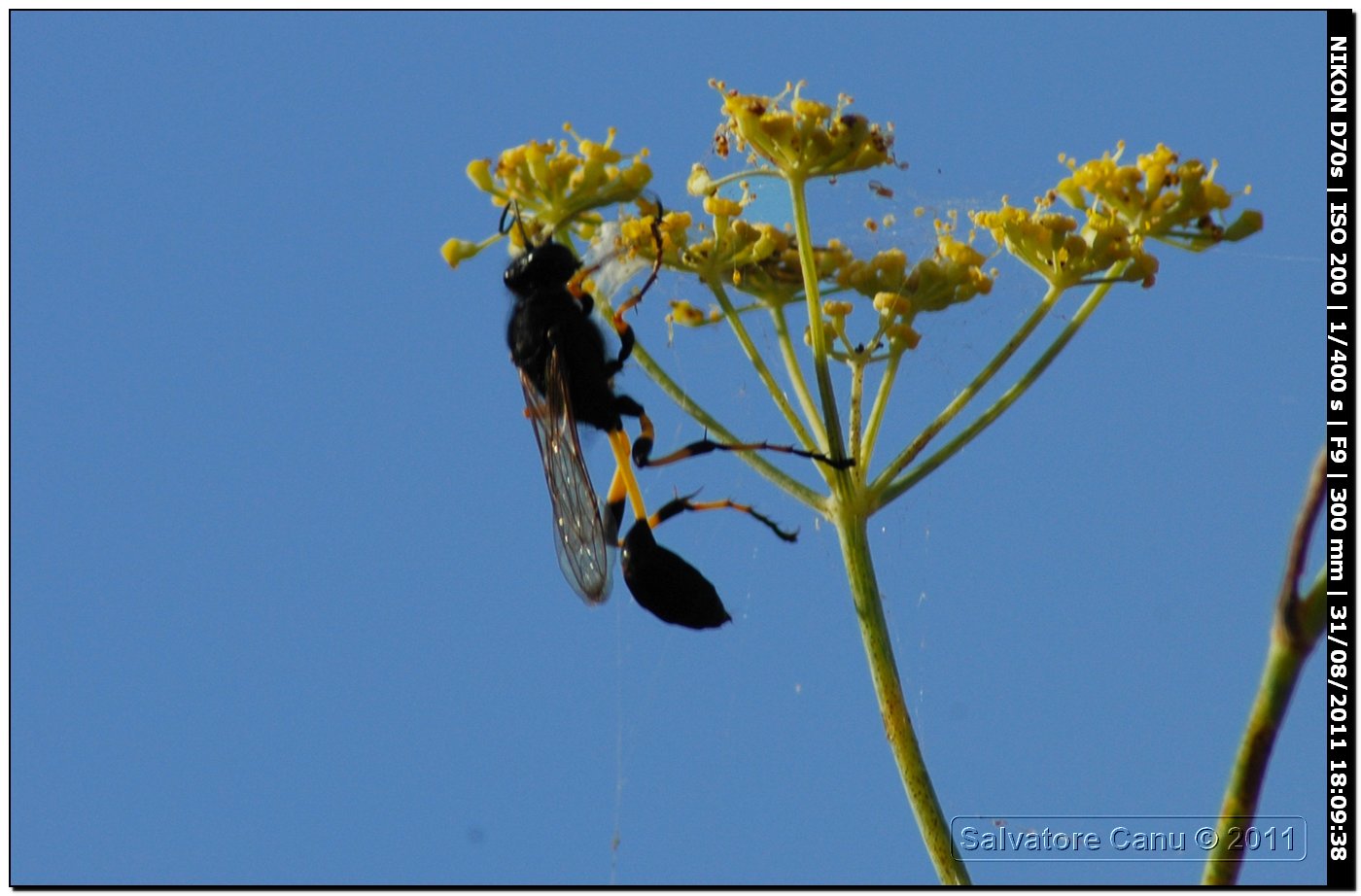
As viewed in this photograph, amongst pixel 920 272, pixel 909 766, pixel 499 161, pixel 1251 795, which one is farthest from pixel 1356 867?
pixel 499 161

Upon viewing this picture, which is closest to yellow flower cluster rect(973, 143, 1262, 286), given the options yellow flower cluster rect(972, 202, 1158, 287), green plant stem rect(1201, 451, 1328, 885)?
yellow flower cluster rect(972, 202, 1158, 287)

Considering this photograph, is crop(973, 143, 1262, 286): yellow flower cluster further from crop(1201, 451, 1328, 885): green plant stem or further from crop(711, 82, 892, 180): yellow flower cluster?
crop(1201, 451, 1328, 885): green plant stem

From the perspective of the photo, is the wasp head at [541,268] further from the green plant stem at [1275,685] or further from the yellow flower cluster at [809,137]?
the green plant stem at [1275,685]

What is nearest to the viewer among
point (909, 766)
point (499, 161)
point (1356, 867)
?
point (1356, 867)

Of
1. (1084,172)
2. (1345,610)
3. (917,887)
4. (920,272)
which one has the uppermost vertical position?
(1084,172)

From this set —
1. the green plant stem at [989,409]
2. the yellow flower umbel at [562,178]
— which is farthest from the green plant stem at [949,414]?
the yellow flower umbel at [562,178]

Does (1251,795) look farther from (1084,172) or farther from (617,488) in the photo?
(617,488)

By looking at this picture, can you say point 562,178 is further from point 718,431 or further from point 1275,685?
point 1275,685
